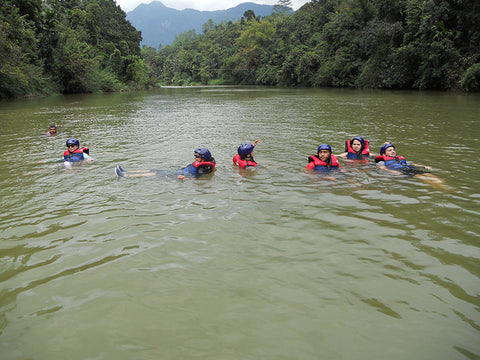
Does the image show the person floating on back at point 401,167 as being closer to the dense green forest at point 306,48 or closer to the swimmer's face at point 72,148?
the swimmer's face at point 72,148

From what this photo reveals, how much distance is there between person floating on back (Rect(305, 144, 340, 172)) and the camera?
8.55 meters

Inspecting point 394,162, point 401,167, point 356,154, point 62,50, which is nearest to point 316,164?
point 356,154

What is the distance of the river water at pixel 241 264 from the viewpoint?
10.3 feet

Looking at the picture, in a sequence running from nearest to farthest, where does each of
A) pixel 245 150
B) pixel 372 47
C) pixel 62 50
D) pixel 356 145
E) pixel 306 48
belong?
pixel 245 150, pixel 356 145, pixel 62 50, pixel 372 47, pixel 306 48

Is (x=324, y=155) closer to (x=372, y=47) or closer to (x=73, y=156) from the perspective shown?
(x=73, y=156)

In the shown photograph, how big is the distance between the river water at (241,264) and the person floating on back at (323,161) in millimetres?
370

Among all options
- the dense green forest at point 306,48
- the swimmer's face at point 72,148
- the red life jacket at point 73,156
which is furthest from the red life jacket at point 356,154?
the dense green forest at point 306,48

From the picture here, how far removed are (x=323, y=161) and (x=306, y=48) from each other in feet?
209

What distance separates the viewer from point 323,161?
28.2 feet

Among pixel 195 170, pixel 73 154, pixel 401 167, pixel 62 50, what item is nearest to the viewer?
pixel 401 167

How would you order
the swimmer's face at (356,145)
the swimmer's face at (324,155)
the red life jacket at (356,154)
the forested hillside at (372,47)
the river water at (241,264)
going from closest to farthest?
the river water at (241,264)
the swimmer's face at (324,155)
the swimmer's face at (356,145)
the red life jacket at (356,154)
the forested hillside at (372,47)

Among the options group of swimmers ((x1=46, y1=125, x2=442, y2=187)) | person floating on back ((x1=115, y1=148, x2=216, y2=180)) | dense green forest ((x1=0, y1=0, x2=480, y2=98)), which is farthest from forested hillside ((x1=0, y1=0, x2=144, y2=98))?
group of swimmers ((x1=46, y1=125, x2=442, y2=187))

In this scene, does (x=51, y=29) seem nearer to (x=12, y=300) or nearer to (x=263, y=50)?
(x=12, y=300)

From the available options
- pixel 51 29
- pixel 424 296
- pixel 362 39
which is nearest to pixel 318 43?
pixel 362 39
